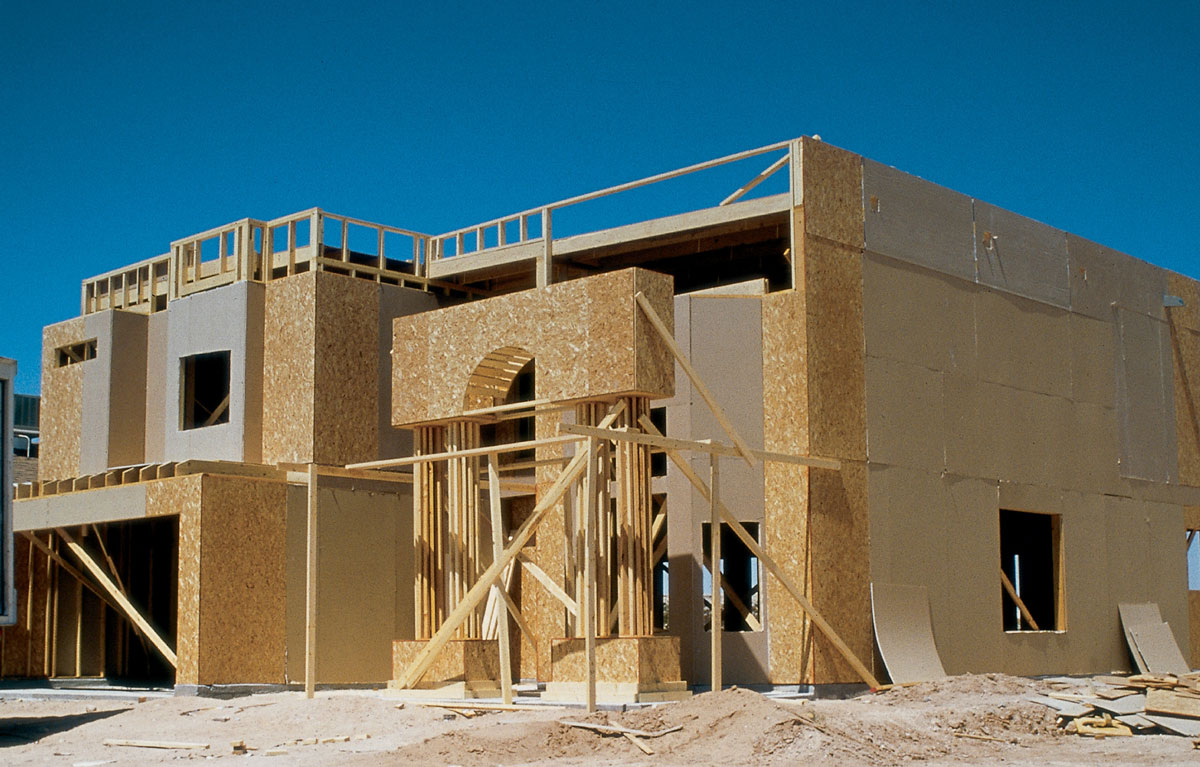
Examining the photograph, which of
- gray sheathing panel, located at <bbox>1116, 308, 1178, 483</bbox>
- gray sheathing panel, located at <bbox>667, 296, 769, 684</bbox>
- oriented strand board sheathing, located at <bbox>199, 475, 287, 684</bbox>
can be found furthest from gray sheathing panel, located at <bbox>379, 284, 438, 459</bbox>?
gray sheathing panel, located at <bbox>1116, 308, 1178, 483</bbox>

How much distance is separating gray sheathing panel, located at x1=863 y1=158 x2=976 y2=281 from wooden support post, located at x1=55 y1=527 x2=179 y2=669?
12.1 metres

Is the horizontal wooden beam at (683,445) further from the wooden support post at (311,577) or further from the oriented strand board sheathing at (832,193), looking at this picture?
the wooden support post at (311,577)

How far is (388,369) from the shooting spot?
76.2 ft

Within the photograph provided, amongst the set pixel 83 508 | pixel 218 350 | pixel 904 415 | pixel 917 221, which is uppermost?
pixel 917 221

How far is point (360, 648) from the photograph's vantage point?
21859 mm

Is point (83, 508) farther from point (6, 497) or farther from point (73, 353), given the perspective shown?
point (73, 353)

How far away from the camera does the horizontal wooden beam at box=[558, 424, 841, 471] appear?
16344 mm

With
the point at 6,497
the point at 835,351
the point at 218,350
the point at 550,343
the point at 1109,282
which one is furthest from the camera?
the point at 1109,282

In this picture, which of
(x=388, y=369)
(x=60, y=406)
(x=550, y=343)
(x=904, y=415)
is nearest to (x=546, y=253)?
(x=388, y=369)

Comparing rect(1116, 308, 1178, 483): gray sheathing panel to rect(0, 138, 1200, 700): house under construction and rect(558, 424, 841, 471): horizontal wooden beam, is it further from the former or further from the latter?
rect(558, 424, 841, 471): horizontal wooden beam

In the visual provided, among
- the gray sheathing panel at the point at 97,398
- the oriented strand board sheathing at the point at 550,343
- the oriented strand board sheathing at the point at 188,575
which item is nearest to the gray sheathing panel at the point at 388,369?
the oriented strand board sheathing at the point at 550,343

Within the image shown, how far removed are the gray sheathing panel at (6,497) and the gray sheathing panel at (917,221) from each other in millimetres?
12043

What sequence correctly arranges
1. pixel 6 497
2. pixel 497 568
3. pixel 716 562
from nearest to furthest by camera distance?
1. pixel 716 562
2. pixel 497 568
3. pixel 6 497

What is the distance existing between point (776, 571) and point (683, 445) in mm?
2157
